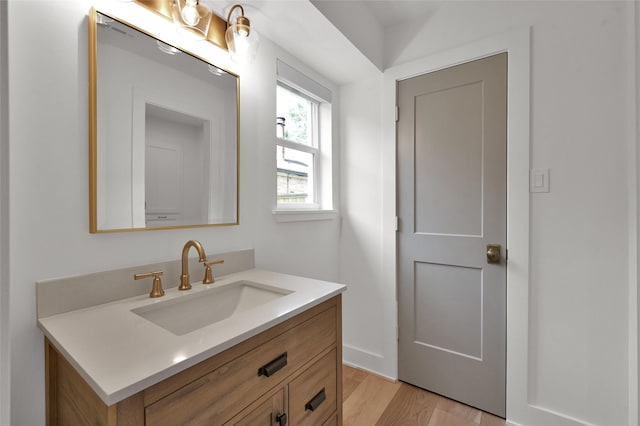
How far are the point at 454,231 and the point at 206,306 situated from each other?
145 centimetres

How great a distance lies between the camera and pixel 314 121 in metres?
2.21

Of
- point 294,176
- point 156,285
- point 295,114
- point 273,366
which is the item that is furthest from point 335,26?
point 273,366

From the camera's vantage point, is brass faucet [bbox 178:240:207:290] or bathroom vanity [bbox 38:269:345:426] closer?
bathroom vanity [bbox 38:269:345:426]

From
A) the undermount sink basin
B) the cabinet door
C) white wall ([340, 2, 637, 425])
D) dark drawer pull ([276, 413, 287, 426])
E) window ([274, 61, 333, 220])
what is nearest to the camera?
the cabinet door

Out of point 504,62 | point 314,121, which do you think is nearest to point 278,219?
point 314,121

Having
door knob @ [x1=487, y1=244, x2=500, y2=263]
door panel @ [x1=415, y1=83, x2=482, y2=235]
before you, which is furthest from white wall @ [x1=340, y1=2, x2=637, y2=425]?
door panel @ [x1=415, y1=83, x2=482, y2=235]

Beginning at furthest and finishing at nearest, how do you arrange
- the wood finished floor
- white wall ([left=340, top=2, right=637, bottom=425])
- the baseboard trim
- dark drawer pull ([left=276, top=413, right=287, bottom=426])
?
the baseboard trim, the wood finished floor, white wall ([left=340, top=2, right=637, bottom=425]), dark drawer pull ([left=276, top=413, right=287, bottom=426])

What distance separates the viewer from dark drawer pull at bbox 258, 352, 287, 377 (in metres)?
0.86

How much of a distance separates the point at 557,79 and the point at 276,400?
1899 mm

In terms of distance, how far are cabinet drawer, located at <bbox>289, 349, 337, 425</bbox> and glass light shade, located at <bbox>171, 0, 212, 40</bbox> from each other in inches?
53.8

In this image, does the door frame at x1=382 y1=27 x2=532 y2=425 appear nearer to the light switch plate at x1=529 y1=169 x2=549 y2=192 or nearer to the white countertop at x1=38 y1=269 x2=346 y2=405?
the light switch plate at x1=529 y1=169 x2=549 y2=192

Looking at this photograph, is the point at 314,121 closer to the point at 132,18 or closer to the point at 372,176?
the point at 372,176

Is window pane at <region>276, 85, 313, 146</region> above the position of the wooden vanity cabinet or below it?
above

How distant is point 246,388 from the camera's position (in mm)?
809
